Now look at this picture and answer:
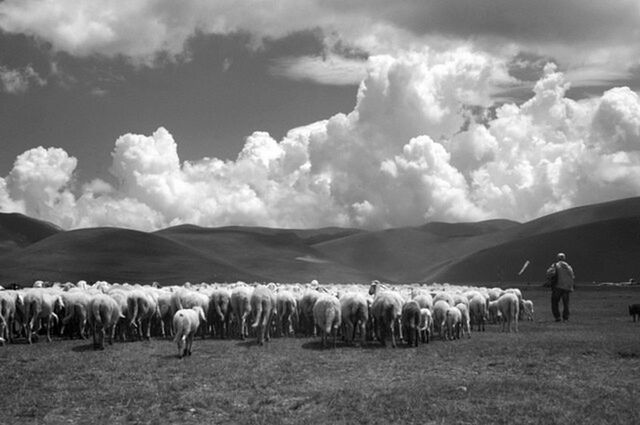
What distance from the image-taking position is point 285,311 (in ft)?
98.8

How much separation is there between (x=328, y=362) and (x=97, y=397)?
24.0 ft

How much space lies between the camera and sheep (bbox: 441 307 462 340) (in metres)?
26.8

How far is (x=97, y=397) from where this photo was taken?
1562 centimetres

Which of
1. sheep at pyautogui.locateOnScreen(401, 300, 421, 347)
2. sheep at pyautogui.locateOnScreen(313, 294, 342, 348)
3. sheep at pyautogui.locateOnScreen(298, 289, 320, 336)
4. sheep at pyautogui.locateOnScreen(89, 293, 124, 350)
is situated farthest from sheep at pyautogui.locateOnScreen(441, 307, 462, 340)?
sheep at pyautogui.locateOnScreen(89, 293, 124, 350)

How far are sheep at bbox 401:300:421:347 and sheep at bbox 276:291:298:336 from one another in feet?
22.3

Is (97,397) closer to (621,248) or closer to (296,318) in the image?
(296,318)

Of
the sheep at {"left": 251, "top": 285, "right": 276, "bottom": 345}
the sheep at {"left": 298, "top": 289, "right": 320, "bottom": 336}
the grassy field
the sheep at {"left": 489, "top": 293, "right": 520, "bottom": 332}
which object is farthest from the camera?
the sheep at {"left": 489, "top": 293, "right": 520, "bottom": 332}

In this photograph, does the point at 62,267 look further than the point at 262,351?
Yes

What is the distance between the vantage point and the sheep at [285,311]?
29873 millimetres

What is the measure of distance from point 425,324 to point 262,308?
22.3 ft

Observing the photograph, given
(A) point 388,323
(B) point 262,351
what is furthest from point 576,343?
(B) point 262,351

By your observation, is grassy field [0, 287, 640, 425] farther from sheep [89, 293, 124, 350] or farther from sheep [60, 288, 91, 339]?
sheep [60, 288, 91, 339]

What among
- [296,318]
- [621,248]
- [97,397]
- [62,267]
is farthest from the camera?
[621,248]

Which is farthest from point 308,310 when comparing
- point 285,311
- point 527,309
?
point 527,309
